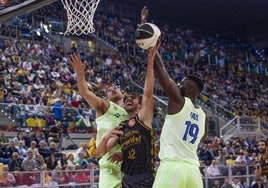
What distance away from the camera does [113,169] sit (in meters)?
6.05

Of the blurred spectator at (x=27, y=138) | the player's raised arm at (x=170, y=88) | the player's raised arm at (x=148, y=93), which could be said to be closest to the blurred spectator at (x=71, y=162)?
the blurred spectator at (x=27, y=138)

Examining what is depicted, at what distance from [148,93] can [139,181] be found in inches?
37.5

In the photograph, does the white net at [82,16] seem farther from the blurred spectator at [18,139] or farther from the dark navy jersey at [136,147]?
the blurred spectator at [18,139]

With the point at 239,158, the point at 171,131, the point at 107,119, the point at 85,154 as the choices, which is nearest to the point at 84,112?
the point at 85,154

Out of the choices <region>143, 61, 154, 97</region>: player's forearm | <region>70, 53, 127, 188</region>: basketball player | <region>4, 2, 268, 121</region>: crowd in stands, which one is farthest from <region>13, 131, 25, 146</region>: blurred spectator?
<region>143, 61, 154, 97</region>: player's forearm

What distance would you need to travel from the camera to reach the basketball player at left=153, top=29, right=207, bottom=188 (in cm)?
515

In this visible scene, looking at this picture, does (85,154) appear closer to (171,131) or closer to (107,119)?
(107,119)

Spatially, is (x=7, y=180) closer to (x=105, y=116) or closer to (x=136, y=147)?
(x=105, y=116)

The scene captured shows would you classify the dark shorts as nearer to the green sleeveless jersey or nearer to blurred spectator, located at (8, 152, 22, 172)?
the green sleeveless jersey

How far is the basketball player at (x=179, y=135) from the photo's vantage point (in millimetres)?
5148

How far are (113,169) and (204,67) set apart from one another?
928 inches

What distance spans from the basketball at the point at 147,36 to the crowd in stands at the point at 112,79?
20.7 ft

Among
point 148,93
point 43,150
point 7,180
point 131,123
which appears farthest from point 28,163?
point 148,93

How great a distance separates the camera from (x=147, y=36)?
17.0ft
